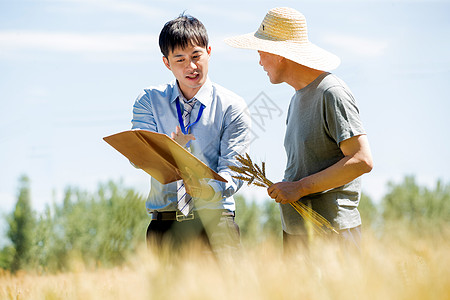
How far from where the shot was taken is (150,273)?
65.5 inches

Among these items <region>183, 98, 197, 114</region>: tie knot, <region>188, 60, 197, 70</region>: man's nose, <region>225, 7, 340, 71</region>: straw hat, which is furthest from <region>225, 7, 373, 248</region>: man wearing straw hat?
<region>183, 98, 197, 114</region>: tie knot

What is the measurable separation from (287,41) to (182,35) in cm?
77

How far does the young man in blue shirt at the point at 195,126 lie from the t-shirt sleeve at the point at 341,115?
74 cm

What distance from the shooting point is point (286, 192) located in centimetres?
278

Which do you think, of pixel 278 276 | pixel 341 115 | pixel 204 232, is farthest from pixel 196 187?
pixel 278 276

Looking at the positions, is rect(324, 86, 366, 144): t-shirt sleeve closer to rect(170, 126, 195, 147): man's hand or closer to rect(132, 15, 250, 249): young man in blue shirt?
rect(132, 15, 250, 249): young man in blue shirt

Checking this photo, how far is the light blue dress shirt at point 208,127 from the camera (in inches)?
131

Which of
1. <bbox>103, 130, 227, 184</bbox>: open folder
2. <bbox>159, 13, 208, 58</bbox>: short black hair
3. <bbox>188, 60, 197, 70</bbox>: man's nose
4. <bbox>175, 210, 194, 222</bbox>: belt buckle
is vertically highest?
<bbox>159, 13, 208, 58</bbox>: short black hair

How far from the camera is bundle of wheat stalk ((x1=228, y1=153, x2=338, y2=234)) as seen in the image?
2854mm

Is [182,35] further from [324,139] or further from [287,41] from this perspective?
[324,139]

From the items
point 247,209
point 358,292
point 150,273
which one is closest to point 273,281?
point 358,292

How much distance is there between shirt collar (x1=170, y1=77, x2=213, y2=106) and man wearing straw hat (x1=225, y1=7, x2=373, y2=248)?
1.38 ft

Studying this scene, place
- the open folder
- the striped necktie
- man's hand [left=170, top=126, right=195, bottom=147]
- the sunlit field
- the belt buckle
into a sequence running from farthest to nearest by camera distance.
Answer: the belt buckle → the striped necktie → man's hand [left=170, top=126, right=195, bottom=147] → the open folder → the sunlit field

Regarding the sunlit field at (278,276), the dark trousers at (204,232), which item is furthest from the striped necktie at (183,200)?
the sunlit field at (278,276)
